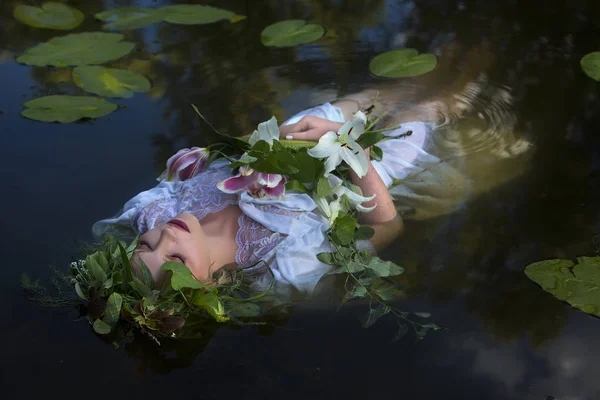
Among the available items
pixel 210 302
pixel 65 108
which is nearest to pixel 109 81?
pixel 65 108

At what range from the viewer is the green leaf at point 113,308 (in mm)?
1761

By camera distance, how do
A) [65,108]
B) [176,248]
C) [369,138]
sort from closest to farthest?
[176,248] < [369,138] < [65,108]

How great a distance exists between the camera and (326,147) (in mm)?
1873

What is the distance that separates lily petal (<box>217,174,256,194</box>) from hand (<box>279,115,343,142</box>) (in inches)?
7.0

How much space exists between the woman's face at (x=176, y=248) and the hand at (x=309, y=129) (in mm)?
407

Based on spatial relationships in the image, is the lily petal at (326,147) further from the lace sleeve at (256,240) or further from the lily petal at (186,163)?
the lily petal at (186,163)

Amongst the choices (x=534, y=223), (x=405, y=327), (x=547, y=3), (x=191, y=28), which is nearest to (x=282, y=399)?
(x=405, y=327)

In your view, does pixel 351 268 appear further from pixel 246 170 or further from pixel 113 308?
pixel 113 308

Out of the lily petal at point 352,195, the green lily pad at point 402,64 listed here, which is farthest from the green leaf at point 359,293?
the green lily pad at point 402,64

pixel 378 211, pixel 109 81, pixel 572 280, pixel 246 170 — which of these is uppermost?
pixel 246 170

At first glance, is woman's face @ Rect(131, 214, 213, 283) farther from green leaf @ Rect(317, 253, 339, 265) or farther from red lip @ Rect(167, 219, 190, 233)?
green leaf @ Rect(317, 253, 339, 265)

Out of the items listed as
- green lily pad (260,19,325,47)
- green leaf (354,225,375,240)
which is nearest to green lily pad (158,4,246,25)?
green lily pad (260,19,325,47)

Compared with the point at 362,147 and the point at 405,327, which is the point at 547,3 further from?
the point at 405,327

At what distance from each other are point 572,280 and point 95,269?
1.25 metres
